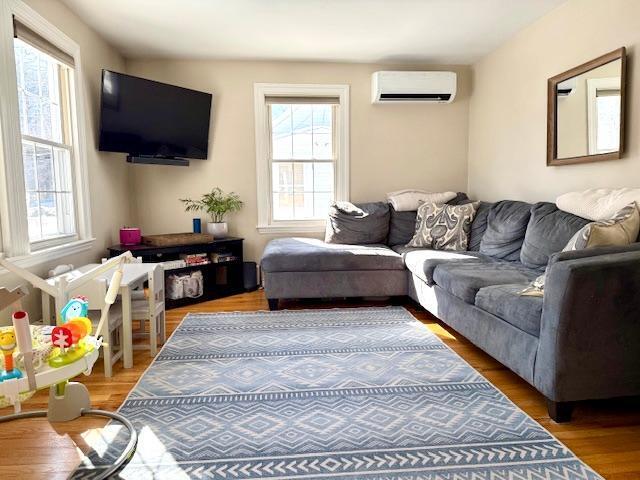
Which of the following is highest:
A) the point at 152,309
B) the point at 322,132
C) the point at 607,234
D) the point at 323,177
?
the point at 322,132

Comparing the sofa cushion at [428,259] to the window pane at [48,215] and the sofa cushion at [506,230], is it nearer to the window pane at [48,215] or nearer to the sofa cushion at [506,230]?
the sofa cushion at [506,230]

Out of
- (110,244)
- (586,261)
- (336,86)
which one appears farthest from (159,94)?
(586,261)

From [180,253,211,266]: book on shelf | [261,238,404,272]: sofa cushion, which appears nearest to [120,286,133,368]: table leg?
[261,238,404,272]: sofa cushion

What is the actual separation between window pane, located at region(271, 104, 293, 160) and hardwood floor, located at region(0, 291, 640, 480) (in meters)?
2.82

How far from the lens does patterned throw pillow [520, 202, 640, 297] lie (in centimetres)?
214

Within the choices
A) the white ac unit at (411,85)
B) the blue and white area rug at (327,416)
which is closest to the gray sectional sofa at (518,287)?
the blue and white area rug at (327,416)

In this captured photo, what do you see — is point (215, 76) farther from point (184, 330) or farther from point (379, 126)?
point (184, 330)

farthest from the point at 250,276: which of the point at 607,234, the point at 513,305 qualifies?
the point at 607,234

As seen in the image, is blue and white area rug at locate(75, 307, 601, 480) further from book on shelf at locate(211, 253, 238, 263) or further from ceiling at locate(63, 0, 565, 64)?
ceiling at locate(63, 0, 565, 64)

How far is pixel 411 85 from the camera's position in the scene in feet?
14.8

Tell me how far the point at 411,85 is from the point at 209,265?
2.70 m

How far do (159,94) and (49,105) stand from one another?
43.6 inches

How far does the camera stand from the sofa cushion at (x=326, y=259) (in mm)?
3729

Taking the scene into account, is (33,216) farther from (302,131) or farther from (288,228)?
(302,131)
